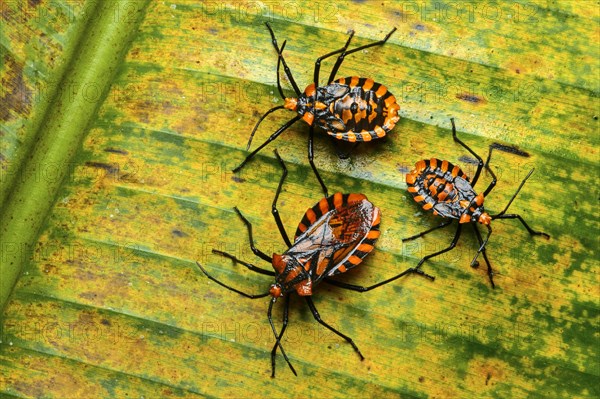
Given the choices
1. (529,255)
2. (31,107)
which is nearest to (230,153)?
(31,107)

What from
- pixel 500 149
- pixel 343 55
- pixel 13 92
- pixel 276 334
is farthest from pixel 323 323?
pixel 13 92

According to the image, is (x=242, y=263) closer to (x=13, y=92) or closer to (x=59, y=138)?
(x=59, y=138)

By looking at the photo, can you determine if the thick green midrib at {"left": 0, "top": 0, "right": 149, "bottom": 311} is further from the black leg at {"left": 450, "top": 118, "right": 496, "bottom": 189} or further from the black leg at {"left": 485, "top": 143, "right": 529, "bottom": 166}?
the black leg at {"left": 485, "top": 143, "right": 529, "bottom": 166}

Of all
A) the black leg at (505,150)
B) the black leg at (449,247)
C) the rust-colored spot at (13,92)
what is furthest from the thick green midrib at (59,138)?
the black leg at (505,150)

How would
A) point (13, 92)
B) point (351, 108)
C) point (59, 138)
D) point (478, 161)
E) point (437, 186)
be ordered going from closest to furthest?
point (13, 92)
point (59, 138)
point (437, 186)
point (478, 161)
point (351, 108)

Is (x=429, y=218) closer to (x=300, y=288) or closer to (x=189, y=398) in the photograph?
(x=300, y=288)

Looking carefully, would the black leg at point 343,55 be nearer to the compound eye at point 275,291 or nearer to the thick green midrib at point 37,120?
the compound eye at point 275,291
